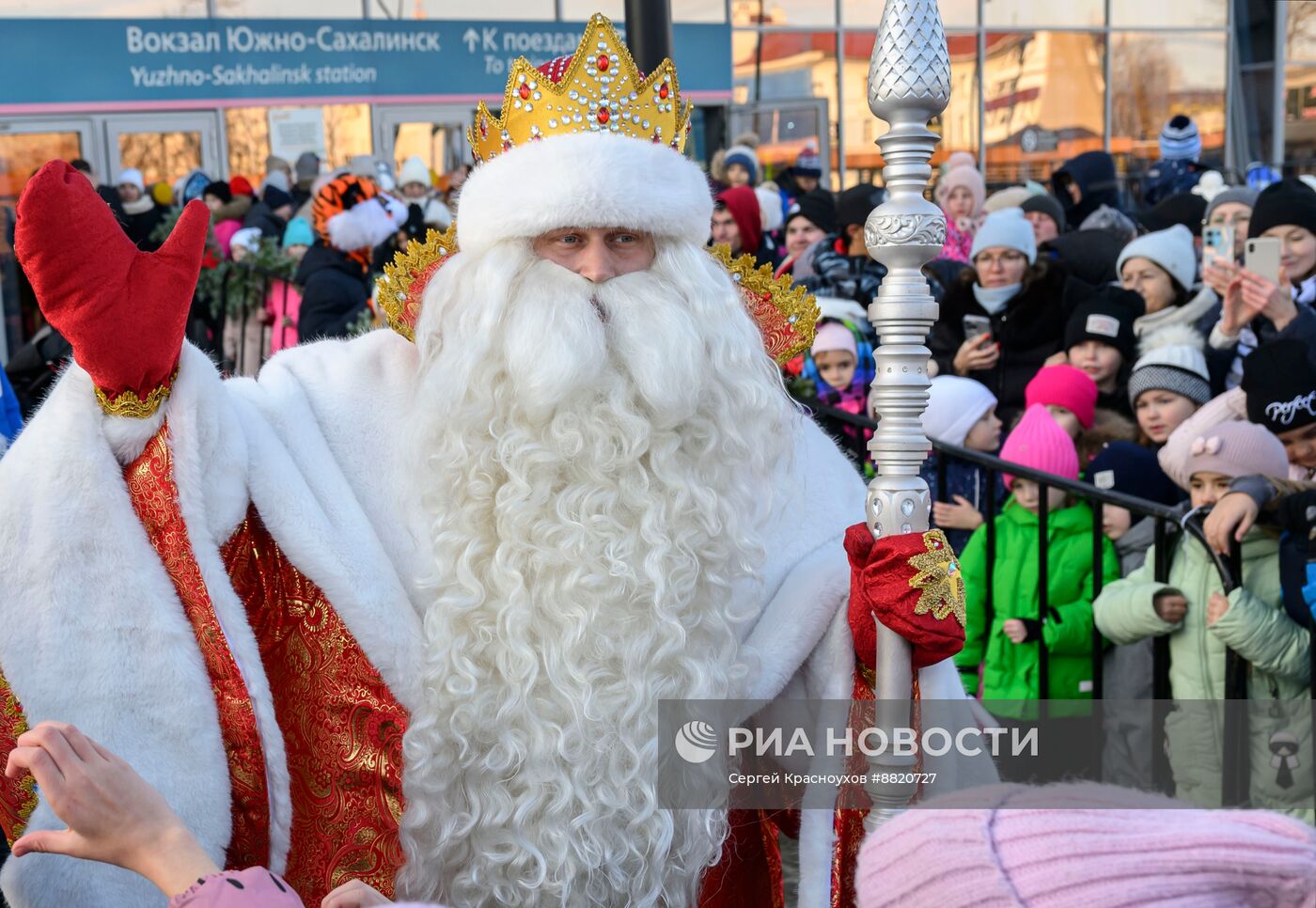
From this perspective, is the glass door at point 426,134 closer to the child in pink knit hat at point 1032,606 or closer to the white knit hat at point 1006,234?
the white knit hat at point 1006,234

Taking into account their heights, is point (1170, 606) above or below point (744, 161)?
below

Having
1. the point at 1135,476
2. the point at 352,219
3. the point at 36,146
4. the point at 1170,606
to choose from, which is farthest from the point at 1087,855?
the point at 36,146

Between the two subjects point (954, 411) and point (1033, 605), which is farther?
point (954, 411)

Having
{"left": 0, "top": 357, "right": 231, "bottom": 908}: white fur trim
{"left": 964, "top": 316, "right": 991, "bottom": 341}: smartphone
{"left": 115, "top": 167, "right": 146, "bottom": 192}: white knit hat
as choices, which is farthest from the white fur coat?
{"left": 115, "top": 167, "right": 146, "bottom": 192}: white knit hat

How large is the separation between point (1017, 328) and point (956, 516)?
1.42 m

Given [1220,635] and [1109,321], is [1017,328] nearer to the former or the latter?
[1109,321]

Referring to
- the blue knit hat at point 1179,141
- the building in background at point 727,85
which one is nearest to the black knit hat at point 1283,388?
the blue knit hat at point 1179,141

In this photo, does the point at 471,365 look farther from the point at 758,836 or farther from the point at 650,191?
the point at 758,836

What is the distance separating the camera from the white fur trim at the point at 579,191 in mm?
2562

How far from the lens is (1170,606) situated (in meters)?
3.80

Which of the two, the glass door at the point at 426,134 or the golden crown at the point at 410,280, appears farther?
the glass door at the point at 426,134

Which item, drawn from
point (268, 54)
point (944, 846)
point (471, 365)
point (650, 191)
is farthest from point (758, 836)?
point (268, 54)

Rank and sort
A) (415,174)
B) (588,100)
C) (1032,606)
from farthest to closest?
(415,174), (1032,606), (588,100)

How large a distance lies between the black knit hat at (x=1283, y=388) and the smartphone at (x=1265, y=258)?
3.09 feet
